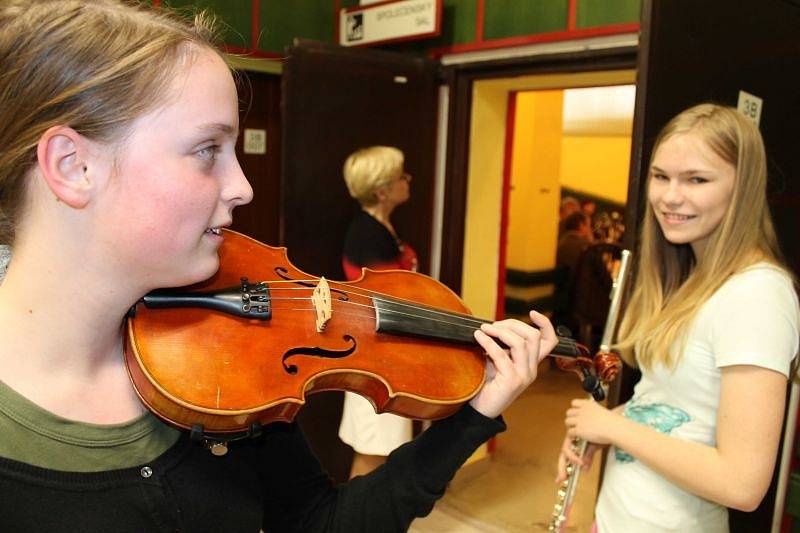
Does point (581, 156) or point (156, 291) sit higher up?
point (581, 156)

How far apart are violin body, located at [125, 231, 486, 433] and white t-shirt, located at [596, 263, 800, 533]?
0.52 metres

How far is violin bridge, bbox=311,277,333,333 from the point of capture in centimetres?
101

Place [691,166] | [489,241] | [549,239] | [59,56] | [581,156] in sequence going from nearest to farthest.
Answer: [59,56]
[691,166]
[489,241]
[549,239]
[581,156]

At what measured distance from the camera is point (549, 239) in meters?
5.75

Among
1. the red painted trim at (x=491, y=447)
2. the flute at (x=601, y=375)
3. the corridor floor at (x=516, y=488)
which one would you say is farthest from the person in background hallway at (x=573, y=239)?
the flute at (x=601, y=375)

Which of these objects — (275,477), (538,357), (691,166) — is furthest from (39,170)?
(691,166)

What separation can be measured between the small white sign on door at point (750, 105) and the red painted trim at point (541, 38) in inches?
26.4

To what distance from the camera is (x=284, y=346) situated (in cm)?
96

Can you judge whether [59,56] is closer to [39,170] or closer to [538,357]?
Answer: [39,170]

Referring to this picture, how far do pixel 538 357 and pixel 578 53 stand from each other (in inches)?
80.4

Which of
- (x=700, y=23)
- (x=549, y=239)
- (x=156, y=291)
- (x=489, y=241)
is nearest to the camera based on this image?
(x=156, y=291)

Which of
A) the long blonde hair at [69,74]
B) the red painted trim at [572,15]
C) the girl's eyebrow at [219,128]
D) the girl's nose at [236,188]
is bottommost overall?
the girl's nose at [236,188]

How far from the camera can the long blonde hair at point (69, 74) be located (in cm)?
68

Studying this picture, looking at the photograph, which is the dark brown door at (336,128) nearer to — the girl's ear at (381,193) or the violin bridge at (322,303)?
the girl's ear at (381,193)
